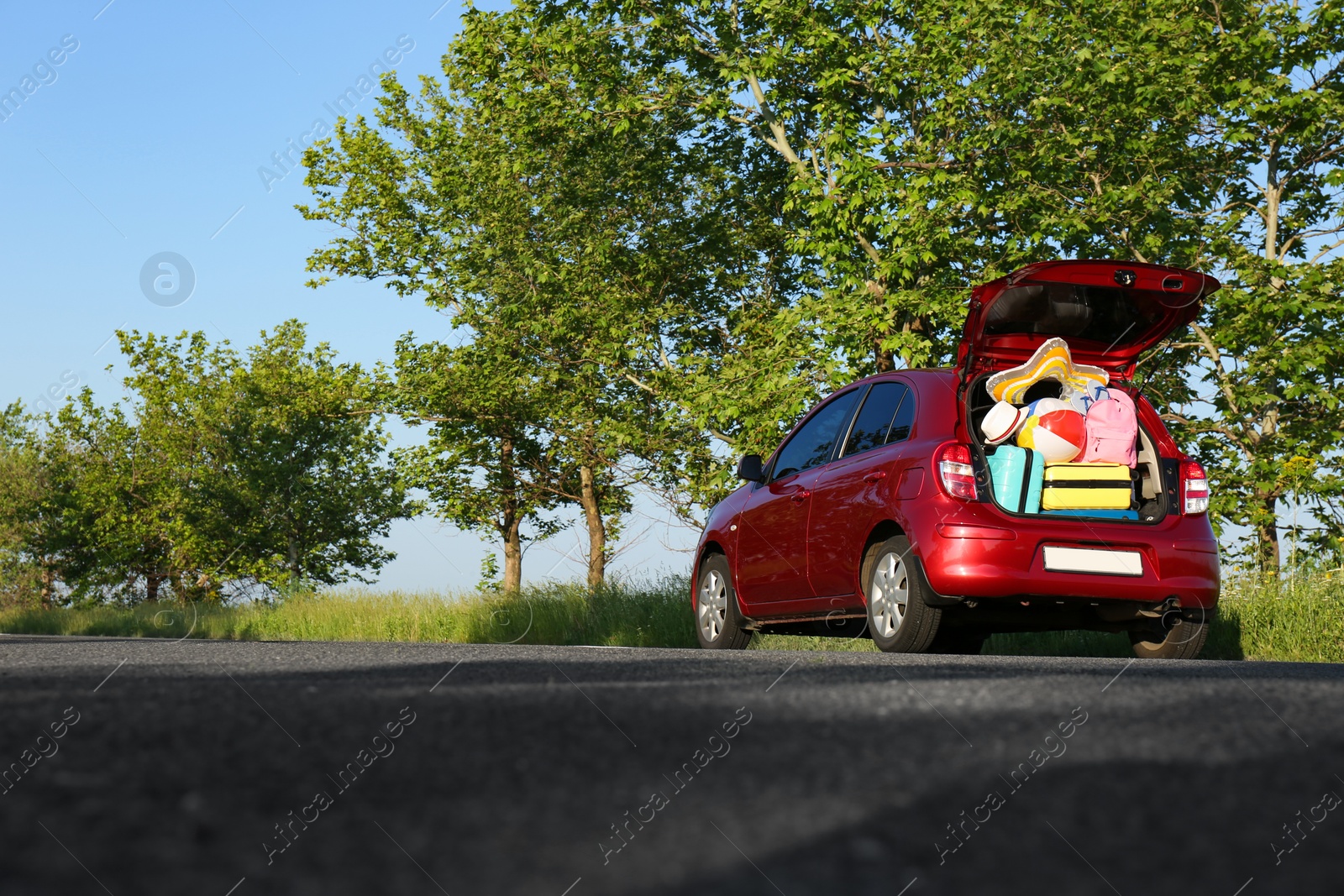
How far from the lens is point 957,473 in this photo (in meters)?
6.76

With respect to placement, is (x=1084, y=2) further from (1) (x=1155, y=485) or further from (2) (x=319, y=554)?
(2) (x=319, y=554)

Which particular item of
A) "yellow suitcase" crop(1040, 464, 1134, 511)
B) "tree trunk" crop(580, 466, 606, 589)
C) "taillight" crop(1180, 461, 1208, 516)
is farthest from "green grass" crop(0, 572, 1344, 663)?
"tree trunk" crop(580, 466, 606, 589)

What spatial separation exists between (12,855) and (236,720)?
0.90 metres

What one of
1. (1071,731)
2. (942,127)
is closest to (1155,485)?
(1071,731)

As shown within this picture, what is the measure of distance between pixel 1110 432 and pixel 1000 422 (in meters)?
0.72

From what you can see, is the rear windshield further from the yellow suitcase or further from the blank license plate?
the blank license plate

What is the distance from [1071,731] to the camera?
2.59 metres

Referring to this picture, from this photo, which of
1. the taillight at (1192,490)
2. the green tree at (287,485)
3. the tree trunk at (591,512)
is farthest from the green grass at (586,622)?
the green tree at (287,485)

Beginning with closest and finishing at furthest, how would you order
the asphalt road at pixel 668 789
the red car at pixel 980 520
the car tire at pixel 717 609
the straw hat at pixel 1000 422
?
1. the asphalt road at pixel 668 789
2. the red car at pixel 980 520
3. the straw hat at pixel 1000 422
4. the car tire at pixel 717 609

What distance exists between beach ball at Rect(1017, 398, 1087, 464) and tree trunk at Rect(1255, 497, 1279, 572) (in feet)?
31.4

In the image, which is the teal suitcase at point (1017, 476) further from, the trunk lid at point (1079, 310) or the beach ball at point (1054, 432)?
the trunk lid at point (1079, 310)

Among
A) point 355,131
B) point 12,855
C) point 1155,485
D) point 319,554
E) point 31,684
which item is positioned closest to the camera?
point 12,855

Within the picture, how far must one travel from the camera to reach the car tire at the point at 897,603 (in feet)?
22.2

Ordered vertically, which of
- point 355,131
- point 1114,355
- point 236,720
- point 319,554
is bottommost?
point 319,554
